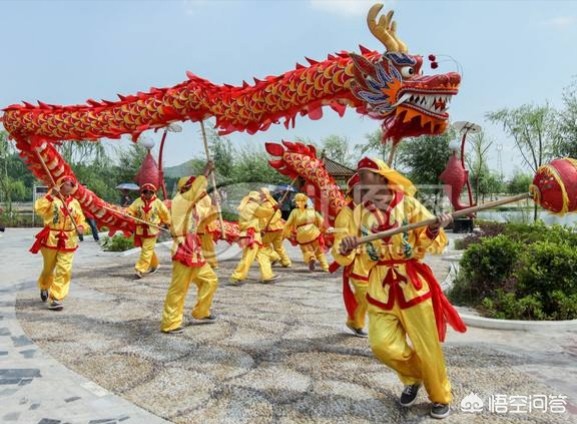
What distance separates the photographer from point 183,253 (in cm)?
544

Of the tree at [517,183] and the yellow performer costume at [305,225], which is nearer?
the yellow performer costume at [305,225]

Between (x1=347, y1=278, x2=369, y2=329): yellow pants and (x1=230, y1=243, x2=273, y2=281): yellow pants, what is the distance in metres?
3.68

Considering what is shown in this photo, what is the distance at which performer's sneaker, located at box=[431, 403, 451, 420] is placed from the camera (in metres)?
3.30

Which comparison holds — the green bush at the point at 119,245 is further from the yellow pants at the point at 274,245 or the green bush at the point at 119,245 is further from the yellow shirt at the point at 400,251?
the yellow shirt at the point at 400,251

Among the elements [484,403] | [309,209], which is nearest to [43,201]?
[309,209]

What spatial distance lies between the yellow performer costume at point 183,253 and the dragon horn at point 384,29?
7.12ft

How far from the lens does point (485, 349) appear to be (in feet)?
15.5

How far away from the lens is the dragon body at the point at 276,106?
444 centimetres

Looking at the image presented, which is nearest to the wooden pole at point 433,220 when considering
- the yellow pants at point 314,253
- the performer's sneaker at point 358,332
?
the performer's sneaker at point 358,332

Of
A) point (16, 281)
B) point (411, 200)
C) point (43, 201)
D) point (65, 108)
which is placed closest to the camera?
point (411, 200)

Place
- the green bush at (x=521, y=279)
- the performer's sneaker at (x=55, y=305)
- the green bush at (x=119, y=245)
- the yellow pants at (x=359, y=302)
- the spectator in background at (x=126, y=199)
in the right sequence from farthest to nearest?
the spectator in background at (x=126, y=199), the green bush at (x=119, y=245), the performer's sneaker at (x=55, y=305), the green bush at (x=521, y=279), the yellow pants at (x=359, y=302)

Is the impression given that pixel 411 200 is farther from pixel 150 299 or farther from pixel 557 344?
pixel 150 299

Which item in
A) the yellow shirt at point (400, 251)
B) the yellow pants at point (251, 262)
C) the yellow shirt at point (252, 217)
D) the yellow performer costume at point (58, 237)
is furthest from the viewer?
the yellow shirt at point (252, 217)

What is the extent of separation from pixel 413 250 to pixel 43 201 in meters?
5.21
